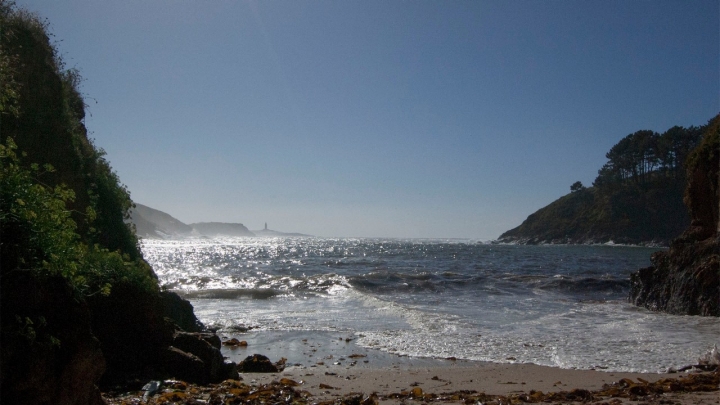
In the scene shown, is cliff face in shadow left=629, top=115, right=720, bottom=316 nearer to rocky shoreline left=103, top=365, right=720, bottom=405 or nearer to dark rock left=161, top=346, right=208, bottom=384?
rocky shoreline left=103, top=365, right=720, bottom=405

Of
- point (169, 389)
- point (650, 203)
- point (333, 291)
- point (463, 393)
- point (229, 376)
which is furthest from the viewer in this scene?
point (650, 203)

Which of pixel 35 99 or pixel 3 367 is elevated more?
pixel 35 99

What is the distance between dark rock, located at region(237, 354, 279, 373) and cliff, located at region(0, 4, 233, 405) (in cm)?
72

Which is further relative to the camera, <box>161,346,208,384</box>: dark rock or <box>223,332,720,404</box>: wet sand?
<box>223,332,720,404</box>: wet sand

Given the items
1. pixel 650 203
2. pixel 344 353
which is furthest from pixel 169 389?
pixel 650 203

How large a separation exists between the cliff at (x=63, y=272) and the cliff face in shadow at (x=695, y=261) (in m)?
14.5

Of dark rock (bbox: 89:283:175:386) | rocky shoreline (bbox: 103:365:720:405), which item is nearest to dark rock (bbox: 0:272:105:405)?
rocky shoreline (bbox: 103:365:720:405)

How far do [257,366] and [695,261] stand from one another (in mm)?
14626

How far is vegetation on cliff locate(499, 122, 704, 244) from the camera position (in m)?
81.2

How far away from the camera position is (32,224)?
3736 millimetres

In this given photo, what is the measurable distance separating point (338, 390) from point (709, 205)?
631 inches

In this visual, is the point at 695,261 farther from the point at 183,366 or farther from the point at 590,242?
the point at 590,242

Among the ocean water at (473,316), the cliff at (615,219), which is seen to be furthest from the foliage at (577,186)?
the ocean water at (473,316)

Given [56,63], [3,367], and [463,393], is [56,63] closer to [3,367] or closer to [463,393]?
[3,367]
